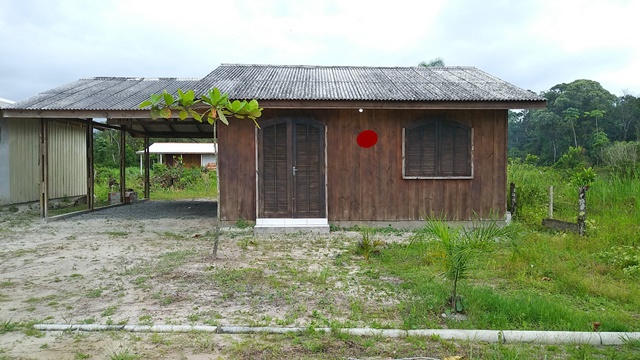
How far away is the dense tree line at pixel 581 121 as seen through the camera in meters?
32.0

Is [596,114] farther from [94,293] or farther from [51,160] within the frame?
[94,293]

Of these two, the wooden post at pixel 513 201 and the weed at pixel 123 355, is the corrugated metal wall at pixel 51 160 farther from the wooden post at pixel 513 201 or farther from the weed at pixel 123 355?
the wooden post at pixel 513 201

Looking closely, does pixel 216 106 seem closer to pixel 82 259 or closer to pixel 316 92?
pixel 82 259

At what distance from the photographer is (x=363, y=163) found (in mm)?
8461

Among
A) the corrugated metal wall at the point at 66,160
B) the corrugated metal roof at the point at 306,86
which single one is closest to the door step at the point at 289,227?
the corrugated metal roof at the point at 306,86

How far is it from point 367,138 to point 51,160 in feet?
31.2

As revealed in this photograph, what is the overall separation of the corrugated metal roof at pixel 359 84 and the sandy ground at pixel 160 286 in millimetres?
2841

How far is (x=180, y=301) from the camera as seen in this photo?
13.5 ft

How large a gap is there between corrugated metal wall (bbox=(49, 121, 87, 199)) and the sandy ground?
179 inches

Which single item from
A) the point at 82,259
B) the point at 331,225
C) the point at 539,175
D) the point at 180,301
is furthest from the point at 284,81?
the point at 539,175

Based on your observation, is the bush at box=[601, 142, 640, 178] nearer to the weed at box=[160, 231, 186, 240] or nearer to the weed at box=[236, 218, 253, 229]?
the weed at box=[236, 218, 253, 229]

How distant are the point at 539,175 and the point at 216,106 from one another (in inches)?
540

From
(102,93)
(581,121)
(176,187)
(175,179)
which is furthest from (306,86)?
(581,121)

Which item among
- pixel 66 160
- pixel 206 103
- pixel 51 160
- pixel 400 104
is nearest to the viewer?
Answer: pixel 206 103
